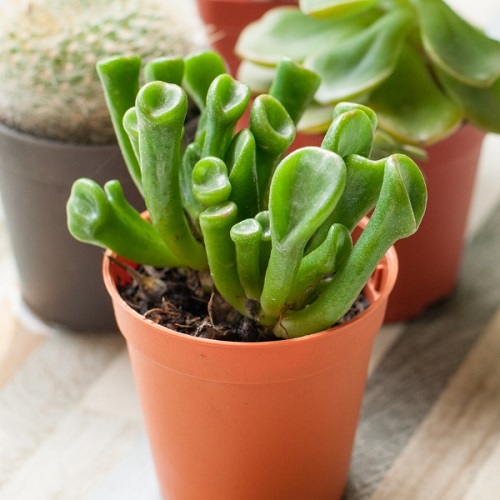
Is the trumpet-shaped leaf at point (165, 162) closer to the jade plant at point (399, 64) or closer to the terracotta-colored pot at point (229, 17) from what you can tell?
the jade plant at point (399, 64)

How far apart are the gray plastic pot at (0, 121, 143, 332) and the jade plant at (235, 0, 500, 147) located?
197 mm

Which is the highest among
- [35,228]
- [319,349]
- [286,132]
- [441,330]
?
[286,132]

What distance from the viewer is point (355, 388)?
63cm

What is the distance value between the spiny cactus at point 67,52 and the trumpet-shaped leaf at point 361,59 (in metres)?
Result: 0.16

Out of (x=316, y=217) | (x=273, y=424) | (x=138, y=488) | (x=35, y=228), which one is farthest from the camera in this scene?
(x=35, y=228)

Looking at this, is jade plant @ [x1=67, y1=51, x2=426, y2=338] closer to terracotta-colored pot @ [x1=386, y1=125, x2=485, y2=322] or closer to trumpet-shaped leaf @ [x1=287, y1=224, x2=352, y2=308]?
trumpet-shaped leaf @ [x1=287, y1=224, x2=352, y2=308]

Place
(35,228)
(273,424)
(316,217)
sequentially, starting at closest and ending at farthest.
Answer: (316,217), (273,424), (35,228)

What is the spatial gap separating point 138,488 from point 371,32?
1.68ft

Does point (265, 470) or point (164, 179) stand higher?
point (164, 179)

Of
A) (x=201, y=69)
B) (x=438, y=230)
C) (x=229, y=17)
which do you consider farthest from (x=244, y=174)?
(x=229, y=17)

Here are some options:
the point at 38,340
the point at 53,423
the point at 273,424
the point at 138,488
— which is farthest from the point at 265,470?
the point at 38,340

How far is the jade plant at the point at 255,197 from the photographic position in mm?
486

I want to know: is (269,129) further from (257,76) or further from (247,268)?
(257,76)

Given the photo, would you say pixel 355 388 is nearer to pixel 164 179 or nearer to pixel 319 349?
pixel 319 349
